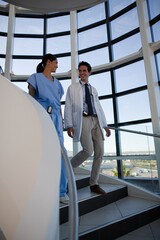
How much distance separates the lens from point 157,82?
12.5ft

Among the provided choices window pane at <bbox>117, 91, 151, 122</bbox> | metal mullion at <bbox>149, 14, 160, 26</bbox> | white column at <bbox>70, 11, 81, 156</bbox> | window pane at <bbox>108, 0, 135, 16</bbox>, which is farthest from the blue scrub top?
window pane at <bbox>108, 0, 135, 16</bbox>

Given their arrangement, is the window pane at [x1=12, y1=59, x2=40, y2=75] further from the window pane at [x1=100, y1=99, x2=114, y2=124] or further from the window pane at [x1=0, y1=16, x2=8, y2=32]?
the window pane at [x1=100, y1=99, x2=114, y2=124]

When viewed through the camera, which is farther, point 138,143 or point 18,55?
point 18,55

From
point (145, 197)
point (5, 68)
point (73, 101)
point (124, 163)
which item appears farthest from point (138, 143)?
point (5, 68)

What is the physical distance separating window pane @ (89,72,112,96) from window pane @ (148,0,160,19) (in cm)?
167

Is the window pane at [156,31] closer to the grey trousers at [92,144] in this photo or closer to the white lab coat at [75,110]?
the white lab coat at [75,110]

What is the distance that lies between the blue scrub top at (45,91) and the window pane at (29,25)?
4.62 m

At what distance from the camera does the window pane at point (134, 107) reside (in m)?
3.86

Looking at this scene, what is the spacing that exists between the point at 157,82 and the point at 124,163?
2.34 m

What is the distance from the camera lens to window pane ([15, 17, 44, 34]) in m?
5.45

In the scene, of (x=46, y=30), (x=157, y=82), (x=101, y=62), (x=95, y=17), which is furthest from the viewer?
(x=46, y=30)

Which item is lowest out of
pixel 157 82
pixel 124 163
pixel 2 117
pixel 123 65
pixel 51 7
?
pixel 124 163

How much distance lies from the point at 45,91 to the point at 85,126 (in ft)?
1.79

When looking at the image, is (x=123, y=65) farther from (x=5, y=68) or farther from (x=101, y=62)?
(x=5, y=68)
